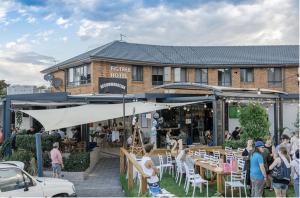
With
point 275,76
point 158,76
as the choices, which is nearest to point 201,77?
point 158,76

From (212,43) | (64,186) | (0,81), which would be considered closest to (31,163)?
(64,186)

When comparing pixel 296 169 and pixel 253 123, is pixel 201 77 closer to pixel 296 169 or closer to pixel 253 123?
pixel 253 123

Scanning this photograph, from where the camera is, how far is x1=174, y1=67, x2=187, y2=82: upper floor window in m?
30.4

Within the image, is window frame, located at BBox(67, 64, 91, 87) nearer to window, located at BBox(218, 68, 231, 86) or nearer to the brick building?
the brick building

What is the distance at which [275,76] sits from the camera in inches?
1227

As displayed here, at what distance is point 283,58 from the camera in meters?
31.7

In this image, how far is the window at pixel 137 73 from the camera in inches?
1145

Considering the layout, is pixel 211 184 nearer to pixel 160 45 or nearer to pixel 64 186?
pixel 64 186

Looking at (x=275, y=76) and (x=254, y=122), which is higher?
(x=275, y=76)

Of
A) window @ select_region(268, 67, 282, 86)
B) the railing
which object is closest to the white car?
the railing

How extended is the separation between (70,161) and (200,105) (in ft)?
42.0

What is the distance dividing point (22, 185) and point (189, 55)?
25.5m

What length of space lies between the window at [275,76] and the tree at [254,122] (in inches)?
571

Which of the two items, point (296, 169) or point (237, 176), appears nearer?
point (296, 169)
